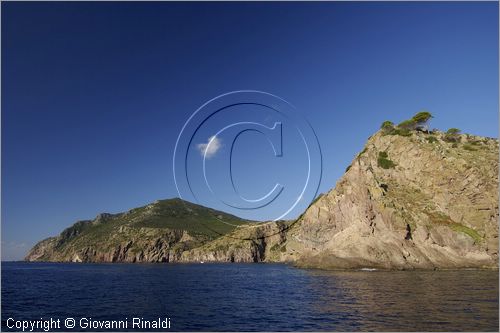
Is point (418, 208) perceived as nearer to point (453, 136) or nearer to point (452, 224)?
point (452, 224)

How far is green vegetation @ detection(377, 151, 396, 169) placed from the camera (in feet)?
429

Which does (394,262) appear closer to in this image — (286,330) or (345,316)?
(345,316)

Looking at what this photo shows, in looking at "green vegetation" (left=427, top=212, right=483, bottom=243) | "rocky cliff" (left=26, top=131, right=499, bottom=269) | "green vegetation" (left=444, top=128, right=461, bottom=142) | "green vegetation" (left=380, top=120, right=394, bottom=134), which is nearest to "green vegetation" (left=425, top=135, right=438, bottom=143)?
"rocky cliff" (left=26, top=131, right=499, bottom=269)

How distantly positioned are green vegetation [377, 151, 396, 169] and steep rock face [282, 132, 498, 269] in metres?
0.36

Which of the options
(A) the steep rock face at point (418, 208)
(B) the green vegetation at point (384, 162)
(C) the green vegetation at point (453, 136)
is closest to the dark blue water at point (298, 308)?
(A) the steep rock face at point (418, 208)

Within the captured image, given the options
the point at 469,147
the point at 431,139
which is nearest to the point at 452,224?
the point at 469,147

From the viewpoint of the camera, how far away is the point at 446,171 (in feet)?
385

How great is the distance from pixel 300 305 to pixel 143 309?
18809 millimetres

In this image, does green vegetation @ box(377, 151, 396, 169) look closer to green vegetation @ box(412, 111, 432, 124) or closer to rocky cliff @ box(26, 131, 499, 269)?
rocky cliff @ box(26, 131, 499, 269)

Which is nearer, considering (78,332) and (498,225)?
(78,332)

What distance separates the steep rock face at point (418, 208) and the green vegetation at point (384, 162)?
0.36 metres

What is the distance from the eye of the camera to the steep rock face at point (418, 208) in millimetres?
103875

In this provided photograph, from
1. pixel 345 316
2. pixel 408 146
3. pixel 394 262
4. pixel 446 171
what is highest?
pixel 408 146

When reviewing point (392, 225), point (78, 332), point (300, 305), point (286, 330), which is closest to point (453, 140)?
point (392, 225)
